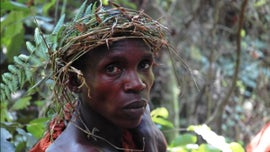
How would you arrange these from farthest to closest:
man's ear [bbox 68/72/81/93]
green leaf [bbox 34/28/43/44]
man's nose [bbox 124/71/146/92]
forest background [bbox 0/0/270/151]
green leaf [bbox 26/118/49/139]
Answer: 1. forest background [bbox 0/0/270/151]
2. green leaf [bbox 26/118/49/139]
3. green leaf [bbox 34/28/43/44]
4. man's ear [bbox 68/72/81/93]
5. man's nose [bbox 124/71/146/92]

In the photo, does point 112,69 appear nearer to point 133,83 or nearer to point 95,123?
point 133,83

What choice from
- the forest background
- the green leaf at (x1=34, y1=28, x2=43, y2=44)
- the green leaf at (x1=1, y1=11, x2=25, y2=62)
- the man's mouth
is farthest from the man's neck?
the green leaf at (x1=1, y1=11, x2=25, y2=62)

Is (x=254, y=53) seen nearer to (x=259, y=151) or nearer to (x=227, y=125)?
(x=227, y=125)

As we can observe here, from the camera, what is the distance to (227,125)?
617 centimetres

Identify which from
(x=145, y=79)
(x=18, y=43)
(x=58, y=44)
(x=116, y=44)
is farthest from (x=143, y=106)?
(x=18, y=43)

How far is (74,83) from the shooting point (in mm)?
2158

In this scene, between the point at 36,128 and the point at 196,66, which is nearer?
the point at 36,128

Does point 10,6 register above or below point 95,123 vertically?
above

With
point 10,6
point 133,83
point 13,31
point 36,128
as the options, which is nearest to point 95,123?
point 133,83

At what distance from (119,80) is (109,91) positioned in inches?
2.1

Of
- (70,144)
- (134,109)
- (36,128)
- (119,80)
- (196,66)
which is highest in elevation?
(119,80)

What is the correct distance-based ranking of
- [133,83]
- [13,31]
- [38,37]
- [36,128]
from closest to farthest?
[133,83], [38,37], [36,128], [13,31]

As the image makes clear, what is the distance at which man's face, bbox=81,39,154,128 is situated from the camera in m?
2.03

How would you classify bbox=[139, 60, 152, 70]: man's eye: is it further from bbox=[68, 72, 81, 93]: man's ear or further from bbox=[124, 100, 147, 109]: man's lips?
bbox=[68, 72, 81, 93]: man's ear
